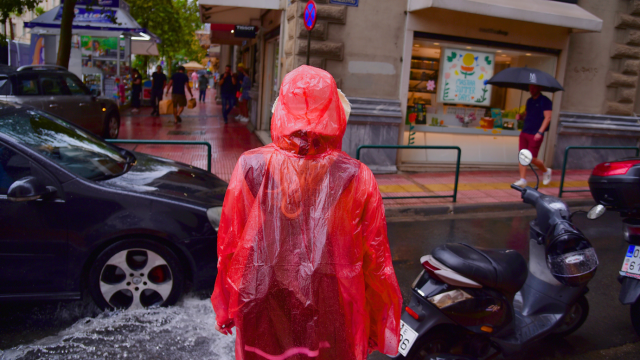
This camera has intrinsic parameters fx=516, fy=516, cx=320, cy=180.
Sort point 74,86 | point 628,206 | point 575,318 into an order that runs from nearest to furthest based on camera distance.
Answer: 1. point 628,206
2. point 575,318
3. point 74,86

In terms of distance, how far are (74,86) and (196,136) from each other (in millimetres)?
3459

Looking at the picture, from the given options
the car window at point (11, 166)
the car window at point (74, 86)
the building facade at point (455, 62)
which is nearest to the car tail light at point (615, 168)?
the car window at point (11, 166)

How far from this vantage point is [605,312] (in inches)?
172

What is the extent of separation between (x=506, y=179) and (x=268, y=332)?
362 inches

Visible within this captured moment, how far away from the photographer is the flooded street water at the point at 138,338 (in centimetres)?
343

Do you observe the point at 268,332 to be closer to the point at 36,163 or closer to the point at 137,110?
the point at 36,163

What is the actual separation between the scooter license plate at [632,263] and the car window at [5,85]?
33.2ft

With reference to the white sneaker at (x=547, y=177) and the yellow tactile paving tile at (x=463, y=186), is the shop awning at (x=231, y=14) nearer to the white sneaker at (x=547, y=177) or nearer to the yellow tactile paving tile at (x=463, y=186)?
the yellow tactile paving tile at (x=463, y=186)

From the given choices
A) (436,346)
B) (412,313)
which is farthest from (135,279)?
(436,346)

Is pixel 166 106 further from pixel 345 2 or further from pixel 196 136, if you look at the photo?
pixel 345 2

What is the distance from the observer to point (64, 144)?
438 cm

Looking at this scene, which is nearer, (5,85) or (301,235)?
(301,235)

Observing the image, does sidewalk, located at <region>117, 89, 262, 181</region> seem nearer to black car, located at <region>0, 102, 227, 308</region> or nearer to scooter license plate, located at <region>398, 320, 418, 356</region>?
black car, located at <region>0, 102, 227, 308</region>

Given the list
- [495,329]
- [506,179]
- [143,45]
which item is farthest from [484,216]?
[143,45]
